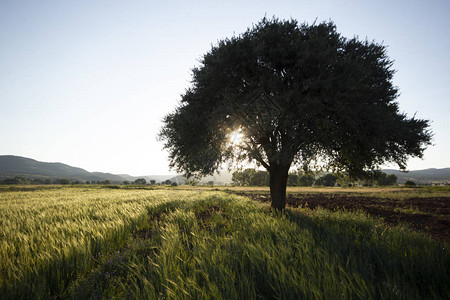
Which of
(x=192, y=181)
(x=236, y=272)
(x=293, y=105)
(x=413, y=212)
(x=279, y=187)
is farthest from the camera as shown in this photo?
(x=192, y=181)

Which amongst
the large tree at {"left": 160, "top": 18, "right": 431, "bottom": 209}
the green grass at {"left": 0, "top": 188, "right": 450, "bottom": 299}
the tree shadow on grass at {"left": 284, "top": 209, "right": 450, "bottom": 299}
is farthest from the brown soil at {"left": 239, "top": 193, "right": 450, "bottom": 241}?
the green grass at {"left": 0, "top": 188, "right": 450, "bottom": 299}

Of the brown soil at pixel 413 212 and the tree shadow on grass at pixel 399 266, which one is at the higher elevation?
the tree shadow on grass at pixel 399 266

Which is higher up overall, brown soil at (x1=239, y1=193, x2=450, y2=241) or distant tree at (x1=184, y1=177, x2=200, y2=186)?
distant tree at (x1=184, y1=177, x2=200, y2=186)

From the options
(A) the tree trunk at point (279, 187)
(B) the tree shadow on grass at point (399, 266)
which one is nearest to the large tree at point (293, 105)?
(A) the tree trunk at point (279, 187)

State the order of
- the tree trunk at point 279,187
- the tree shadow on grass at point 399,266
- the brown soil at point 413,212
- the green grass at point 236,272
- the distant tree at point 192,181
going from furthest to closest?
the distant tree at point 192,181 < the tree trunk at point 279,187 < the brown soil at point 413,212 < the tree shadow on grass at point 399,266 < the green grass at point 236,272

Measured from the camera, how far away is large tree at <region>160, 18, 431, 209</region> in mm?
9555

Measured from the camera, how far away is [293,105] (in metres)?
9.84

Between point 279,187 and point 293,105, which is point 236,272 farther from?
point 279,187

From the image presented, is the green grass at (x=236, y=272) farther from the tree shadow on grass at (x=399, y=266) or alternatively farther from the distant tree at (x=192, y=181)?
the distant tree at (x=192, y=181)

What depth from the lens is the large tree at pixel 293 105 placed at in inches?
376

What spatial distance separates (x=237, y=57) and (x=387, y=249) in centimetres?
1036

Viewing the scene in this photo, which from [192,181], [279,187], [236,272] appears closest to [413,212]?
[279,187]

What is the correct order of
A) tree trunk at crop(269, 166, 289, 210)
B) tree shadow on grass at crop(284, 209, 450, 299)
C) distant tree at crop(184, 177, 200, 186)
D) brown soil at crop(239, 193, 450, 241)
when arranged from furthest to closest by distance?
distant tree at crop(184, 177, 200, 186), tree trunk at crop(269, 166, 289, 210), brown soil at crop(239, 193, 450, 241), tree shadow on grass at crop(284, 209, 450, 299)

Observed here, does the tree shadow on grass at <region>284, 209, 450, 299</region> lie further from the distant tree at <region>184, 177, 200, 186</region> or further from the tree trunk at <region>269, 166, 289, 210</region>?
the distant tree at <region>184, 177, 200, 186</region>
